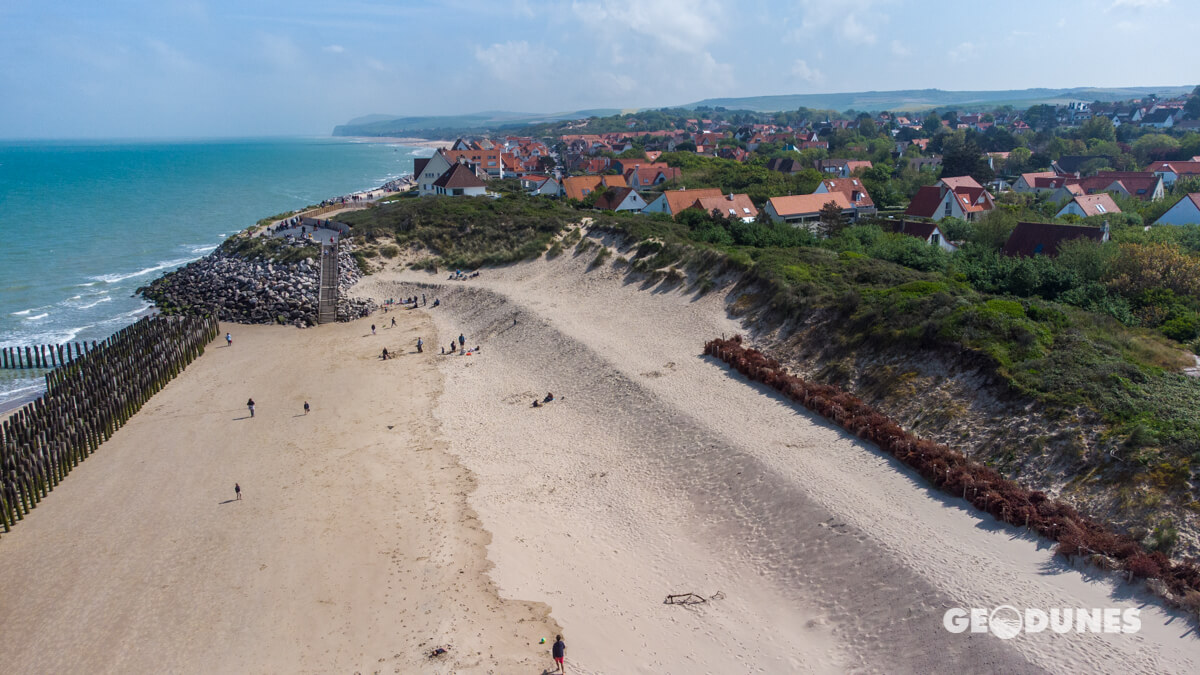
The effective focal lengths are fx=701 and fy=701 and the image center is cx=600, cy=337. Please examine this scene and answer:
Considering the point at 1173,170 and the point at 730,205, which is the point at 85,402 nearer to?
the point at 730,205

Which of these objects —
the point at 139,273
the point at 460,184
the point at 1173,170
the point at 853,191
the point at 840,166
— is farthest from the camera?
the point at 840,166

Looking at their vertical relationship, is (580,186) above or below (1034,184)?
above

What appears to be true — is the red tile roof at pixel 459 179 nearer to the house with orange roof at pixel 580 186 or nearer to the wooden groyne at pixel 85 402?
the house with orange roof at pixel 580 186

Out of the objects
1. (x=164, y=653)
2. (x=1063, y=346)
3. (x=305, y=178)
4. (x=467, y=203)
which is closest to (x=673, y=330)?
(x=1063, y=346)

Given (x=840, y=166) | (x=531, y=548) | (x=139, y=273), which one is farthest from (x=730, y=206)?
(x=840, y=166)

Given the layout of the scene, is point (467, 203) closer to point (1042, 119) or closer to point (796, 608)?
point (796, 608)

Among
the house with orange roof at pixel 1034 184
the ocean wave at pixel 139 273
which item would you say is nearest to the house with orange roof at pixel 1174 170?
the house with orange roof at pixel 1034 184
